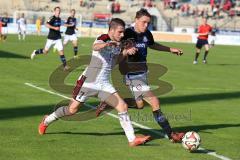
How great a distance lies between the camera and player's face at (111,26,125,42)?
9438mm

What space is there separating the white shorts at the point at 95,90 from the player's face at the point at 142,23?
1.23 m

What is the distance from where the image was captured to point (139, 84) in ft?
34.6

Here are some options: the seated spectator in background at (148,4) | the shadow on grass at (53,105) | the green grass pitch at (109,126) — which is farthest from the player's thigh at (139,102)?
the seated spectator in background at (148,4)

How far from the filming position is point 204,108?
14875 millimetres

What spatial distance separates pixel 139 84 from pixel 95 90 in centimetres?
101

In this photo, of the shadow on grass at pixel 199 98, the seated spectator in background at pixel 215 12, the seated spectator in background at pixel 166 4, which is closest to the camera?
the shadow on grass at pixel 199 98

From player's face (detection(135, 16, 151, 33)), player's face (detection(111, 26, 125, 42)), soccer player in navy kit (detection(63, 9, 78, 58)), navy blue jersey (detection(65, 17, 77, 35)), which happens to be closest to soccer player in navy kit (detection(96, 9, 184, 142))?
player's face (detection(135, 16, 151, 33))

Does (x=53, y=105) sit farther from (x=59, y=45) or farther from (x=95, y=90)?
(x=59, y=45)

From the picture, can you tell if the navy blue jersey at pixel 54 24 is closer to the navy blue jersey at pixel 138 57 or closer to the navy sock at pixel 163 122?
the navy blue jersey at pixel 138 57

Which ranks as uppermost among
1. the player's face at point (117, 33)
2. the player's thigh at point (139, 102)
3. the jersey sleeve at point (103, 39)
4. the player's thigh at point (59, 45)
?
the player's face at point (117, 33)

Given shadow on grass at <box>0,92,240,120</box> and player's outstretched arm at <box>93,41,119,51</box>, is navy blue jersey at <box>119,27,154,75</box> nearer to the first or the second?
player's outstretched arm at <box>93,41,119,51</box>

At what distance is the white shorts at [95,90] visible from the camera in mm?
9859

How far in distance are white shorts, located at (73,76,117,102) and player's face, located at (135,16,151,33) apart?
123 cm

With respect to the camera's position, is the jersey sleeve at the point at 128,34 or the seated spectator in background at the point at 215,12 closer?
the jersey sleeve at the point at 128,34
